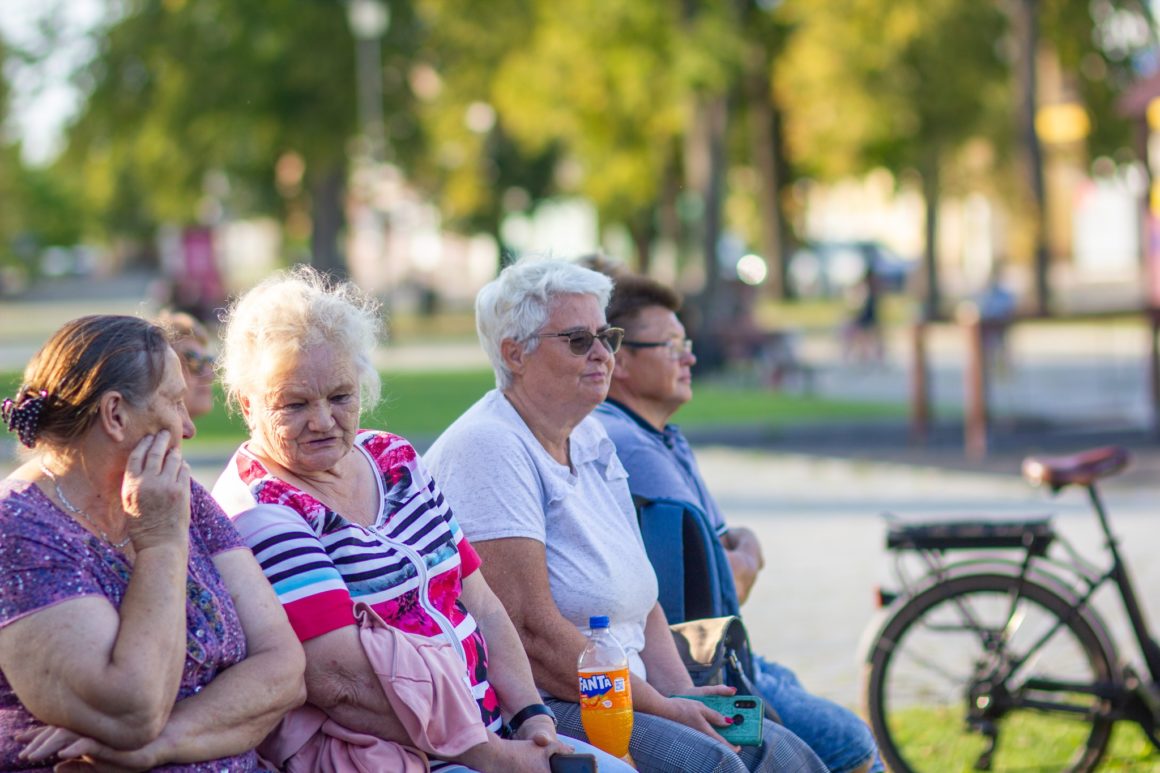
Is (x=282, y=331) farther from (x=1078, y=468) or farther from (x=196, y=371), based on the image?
(x=1078, y=468)

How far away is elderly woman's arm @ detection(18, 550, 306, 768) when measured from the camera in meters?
3.03

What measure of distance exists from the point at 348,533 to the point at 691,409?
17498mm

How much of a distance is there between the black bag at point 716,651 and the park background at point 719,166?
16.0 ft

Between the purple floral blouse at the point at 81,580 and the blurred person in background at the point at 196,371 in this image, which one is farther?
the blurred person in background at the point at 196,371

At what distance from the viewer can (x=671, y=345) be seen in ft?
17.2

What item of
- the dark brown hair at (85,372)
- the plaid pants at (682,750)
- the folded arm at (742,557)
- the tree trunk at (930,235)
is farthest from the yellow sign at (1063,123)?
the dark brown hair at (85,372)

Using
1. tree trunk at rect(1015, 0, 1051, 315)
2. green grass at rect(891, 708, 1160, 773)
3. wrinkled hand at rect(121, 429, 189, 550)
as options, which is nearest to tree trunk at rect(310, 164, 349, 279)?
tree trunk at rect(1015, 0, 1051, 315)

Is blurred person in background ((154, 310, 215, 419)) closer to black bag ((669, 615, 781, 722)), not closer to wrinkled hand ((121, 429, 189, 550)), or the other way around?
black bag ((669, 615, 781, 722))

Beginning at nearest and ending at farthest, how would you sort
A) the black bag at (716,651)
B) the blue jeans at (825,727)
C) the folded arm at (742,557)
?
the black bag at (716,651) < the blue jeans at (825,727) < the folded arm at (742,557)

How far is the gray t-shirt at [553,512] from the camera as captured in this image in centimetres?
409

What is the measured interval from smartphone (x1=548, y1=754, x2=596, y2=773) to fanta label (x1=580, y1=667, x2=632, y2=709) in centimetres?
28

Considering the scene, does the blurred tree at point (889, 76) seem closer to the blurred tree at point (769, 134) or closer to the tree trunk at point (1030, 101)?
the blurred tree at point (769, 134)

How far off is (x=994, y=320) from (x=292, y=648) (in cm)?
1388

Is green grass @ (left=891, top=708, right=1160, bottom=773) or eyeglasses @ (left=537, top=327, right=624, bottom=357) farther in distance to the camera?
green grass @ (left=891, top=708, right=1160, bottom=773)
